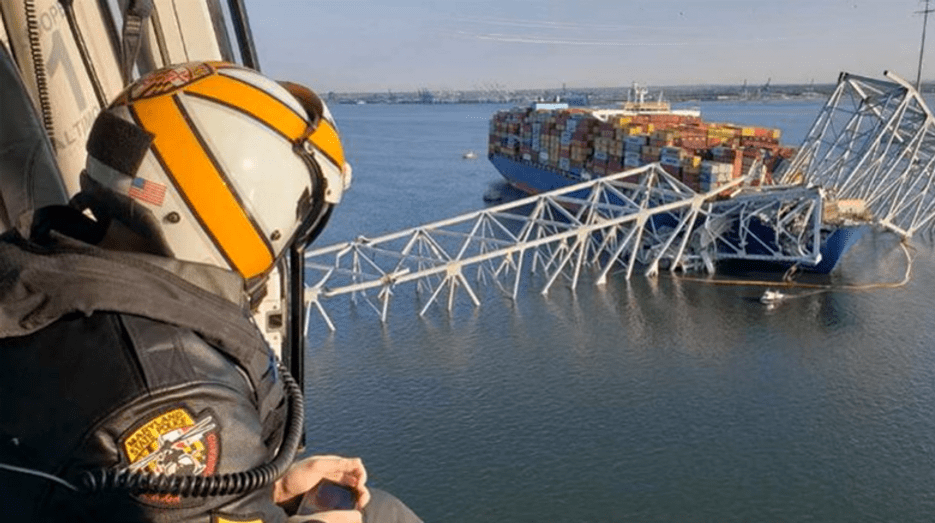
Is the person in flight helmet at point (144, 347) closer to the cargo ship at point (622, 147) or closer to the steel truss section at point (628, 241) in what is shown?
the steel truss section at point (628, 241)

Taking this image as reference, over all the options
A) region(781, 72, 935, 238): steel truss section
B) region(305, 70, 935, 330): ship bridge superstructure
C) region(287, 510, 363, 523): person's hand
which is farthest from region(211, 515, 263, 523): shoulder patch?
region(781, 72, 935, 238): steel truss section

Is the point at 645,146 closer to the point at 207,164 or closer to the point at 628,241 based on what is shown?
the point at 628,241

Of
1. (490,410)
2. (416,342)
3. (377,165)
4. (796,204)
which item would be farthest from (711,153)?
(377,165)

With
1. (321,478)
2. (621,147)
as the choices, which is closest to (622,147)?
(621,147)

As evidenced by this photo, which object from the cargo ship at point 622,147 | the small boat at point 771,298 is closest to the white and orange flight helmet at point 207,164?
the small boat at point 771,298

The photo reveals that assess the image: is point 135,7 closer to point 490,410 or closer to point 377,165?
point 490,410

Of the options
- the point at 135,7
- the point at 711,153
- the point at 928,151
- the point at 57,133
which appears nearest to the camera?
the point at 135,7

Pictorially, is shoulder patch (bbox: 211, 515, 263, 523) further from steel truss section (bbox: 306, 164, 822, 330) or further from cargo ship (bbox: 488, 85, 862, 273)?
cargo ship (bbox: 488, 85, 862, 273)
